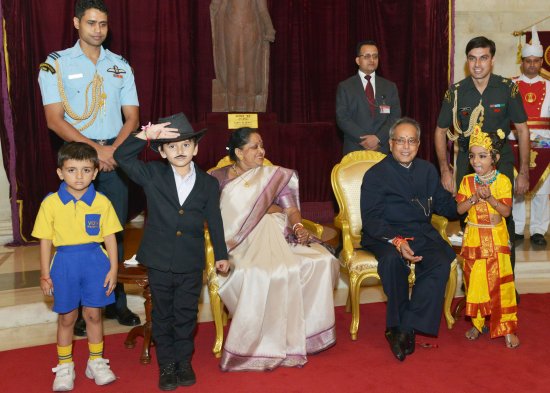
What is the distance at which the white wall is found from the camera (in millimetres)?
7301

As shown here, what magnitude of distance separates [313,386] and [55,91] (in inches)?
88.8

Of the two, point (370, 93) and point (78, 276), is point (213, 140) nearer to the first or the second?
point (370, 93)

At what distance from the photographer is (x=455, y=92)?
4.49 metres

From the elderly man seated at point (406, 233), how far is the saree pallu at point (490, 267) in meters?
0.18

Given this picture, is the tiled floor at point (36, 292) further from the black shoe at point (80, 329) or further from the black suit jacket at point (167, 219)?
the black suit jacket at point (167, 219)

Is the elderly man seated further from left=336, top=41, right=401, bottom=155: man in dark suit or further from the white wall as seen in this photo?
the white wall

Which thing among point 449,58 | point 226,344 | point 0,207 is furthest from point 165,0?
point 226,344

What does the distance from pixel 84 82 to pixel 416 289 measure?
236 cm

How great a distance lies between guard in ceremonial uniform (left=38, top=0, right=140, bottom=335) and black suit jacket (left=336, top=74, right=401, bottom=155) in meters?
2.16

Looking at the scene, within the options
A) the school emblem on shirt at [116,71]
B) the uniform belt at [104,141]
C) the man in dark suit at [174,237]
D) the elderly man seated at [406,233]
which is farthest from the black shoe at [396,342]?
the school emblem on shirt at [116,71]

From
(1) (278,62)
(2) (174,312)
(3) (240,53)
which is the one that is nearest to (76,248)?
(2) (174,312)

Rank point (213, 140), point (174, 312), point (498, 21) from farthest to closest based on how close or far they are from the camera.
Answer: point (498, 21)
point (213, 140)
point (174, 312)

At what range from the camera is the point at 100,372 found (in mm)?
3326

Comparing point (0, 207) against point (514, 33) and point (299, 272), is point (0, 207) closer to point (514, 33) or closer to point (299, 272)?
point (299, 272)
